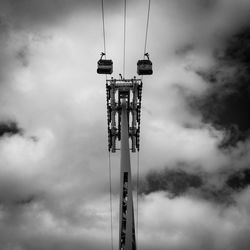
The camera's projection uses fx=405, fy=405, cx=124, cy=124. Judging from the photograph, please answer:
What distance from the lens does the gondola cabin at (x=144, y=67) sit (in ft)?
95.7

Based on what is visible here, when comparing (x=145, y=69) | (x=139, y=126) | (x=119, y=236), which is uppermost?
(x=145, y=69)

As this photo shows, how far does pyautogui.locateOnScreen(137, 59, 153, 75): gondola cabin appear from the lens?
2917 cm

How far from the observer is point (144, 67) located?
95.8ft

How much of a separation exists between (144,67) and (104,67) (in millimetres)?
2991

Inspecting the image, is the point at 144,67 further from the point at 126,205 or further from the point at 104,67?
the point at 126,205

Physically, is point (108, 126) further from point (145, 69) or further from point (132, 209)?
point (132, 209)

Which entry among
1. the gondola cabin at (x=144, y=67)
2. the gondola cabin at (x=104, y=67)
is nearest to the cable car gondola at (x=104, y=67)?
the gondola cabin at (x=104, y=67)

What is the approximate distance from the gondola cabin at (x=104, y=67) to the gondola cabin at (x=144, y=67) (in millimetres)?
2141

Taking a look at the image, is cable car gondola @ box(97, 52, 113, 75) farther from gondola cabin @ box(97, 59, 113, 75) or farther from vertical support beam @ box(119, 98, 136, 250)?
vertical support beam @ box(119, 98, 136, 250)

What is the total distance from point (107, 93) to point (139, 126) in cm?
363

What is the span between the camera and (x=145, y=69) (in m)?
29.2

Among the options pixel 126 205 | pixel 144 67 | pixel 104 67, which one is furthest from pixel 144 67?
pixel 126 205

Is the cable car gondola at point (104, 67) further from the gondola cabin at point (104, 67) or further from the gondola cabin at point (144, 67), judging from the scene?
the gondola cabin at point (144, 67)

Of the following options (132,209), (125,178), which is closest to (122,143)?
(125,178)
